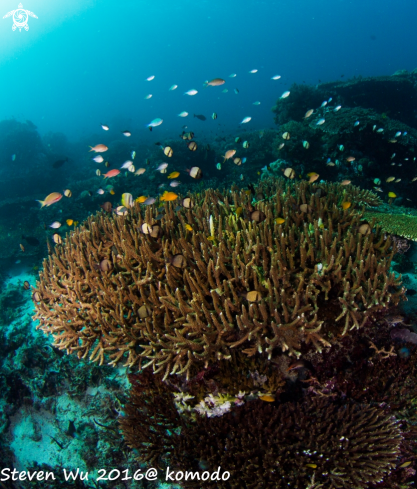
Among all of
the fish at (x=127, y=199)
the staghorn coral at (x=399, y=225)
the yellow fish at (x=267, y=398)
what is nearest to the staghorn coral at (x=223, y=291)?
the yellow fish at (x=267, y=398)

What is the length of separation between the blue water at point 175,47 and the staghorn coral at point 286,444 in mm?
110905

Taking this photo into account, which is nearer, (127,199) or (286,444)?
(286,444)

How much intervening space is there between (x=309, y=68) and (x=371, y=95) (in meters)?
134

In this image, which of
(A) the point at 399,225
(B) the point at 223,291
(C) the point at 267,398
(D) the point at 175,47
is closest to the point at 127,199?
(B) the point at 223,291

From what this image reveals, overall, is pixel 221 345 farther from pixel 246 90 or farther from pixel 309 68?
pixel 309 68

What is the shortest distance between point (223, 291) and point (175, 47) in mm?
192487

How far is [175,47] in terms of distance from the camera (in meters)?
154

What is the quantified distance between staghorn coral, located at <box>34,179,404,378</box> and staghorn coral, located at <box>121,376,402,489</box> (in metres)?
0.66

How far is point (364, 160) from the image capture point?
38.2ft

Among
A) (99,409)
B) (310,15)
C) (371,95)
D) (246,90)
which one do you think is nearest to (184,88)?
(246,90)

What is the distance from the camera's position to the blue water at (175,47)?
377ft

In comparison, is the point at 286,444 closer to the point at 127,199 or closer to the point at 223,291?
the point at 223,291

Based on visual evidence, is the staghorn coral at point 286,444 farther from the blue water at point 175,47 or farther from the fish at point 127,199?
the blue water at point 175,47

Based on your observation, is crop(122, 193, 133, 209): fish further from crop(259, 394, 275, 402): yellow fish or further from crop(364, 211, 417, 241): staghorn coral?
crop(364, 211, 417, 241): staghorn coral
